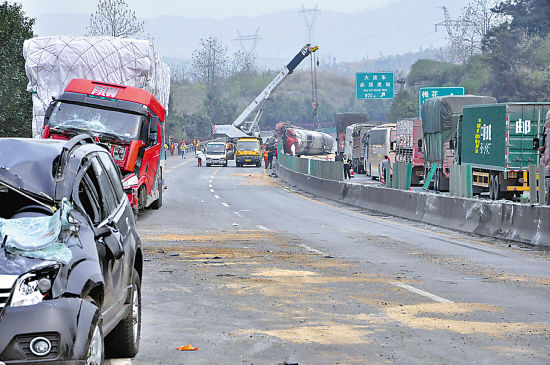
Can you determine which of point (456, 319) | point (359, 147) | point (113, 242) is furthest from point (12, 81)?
point (113, 242)

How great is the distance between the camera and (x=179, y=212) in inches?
1114

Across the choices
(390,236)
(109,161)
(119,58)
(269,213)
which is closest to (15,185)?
(109,161)

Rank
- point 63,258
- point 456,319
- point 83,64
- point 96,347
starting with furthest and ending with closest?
point 83,64, point 456,319, point 96,347, point 63,258

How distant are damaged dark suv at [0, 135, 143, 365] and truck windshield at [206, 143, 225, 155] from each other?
73.7 m

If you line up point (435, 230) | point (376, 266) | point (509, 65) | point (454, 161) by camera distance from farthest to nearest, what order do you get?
point (509, 65)
point (454, 161)
point (435, 230)
point (376, 266)

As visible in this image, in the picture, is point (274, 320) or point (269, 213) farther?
point (269, 213)

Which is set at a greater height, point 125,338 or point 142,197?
point 125,338

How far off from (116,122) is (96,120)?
49 cm

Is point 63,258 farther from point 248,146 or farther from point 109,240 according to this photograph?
point 248,146

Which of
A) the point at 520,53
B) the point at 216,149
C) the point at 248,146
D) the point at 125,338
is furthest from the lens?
the point at 520,53

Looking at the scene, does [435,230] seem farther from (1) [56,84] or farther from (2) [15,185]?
(2) [15,185]

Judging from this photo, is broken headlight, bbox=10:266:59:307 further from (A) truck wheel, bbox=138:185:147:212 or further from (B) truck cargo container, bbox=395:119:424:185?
(B) truck cargo container, bbox=395:119:424:185

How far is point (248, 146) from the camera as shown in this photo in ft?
267

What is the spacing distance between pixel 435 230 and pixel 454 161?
15.5 meters
